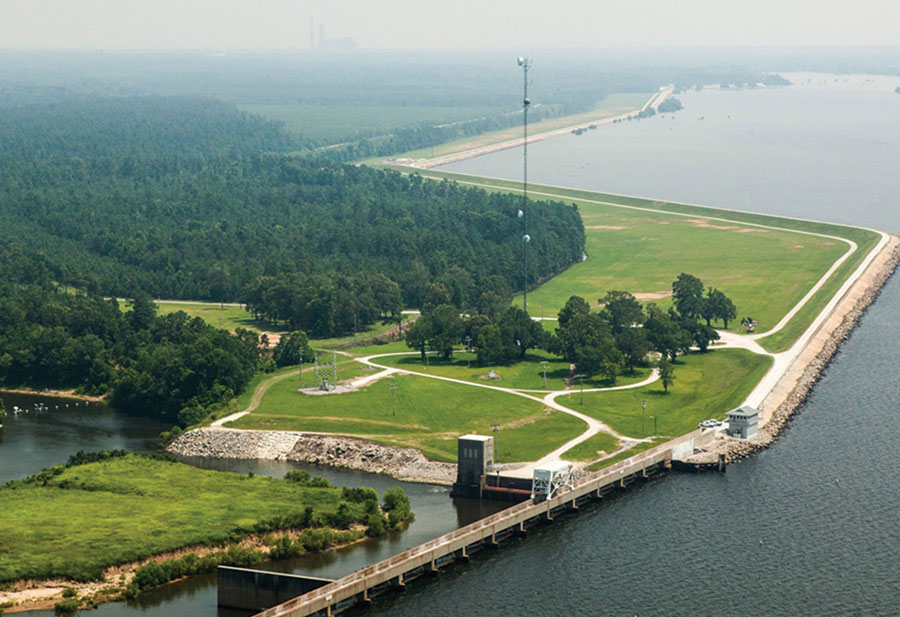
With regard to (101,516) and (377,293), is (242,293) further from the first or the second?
(101,516)

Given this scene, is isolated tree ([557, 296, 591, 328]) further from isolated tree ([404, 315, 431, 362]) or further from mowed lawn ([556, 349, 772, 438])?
isolated tree ([404, 315, 431, 362])

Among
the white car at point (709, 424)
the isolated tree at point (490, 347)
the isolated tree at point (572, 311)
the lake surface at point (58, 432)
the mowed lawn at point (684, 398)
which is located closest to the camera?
the lake surface at point (58, 432)

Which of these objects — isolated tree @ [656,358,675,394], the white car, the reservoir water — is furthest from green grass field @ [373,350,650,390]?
the reservoir water

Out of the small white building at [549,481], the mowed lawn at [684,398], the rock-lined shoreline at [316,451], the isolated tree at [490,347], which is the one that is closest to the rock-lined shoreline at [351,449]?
the rock-lined shoreline at [316,451]

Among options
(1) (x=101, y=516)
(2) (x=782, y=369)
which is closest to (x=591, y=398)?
(2) (x=782, y=369)

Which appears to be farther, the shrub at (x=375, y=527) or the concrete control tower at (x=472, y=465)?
the concrete control tower at (x=472, y=465)

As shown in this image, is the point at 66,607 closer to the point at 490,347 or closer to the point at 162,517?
the point at 162,517

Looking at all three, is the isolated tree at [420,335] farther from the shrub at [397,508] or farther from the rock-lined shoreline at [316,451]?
the shrub at [397,508]
